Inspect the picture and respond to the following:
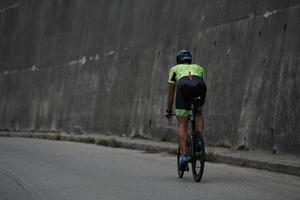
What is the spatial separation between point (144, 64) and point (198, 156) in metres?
10.9

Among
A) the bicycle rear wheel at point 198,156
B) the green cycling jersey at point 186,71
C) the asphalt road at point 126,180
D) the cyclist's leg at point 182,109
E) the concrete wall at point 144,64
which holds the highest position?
the concrete wall at point 144,64

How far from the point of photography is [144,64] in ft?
67.9

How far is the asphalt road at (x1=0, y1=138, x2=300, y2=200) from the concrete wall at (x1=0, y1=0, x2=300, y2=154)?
6.34 ft

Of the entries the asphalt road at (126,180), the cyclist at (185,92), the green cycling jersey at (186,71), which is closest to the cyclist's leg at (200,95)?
the cyclist at (185,92)

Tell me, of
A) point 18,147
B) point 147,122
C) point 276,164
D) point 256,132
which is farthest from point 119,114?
point 276,164

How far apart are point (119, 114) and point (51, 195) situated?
521 inches

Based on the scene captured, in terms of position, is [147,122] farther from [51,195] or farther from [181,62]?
[51,195]

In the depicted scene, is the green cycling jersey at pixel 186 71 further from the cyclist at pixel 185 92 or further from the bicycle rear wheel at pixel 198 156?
the bicycle rear wheel at pixel 198 156

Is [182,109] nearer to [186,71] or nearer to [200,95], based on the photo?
[200,95]

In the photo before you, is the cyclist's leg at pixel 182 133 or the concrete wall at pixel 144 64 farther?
the concrete wall at pixel 144 64

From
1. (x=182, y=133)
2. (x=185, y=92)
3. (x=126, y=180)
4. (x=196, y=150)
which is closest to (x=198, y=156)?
(x=196, y=150)

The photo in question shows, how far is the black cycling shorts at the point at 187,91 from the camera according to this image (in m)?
10.1

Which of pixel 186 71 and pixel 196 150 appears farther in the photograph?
pixel 186 71

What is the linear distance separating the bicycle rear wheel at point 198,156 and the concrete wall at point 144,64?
3204mm
